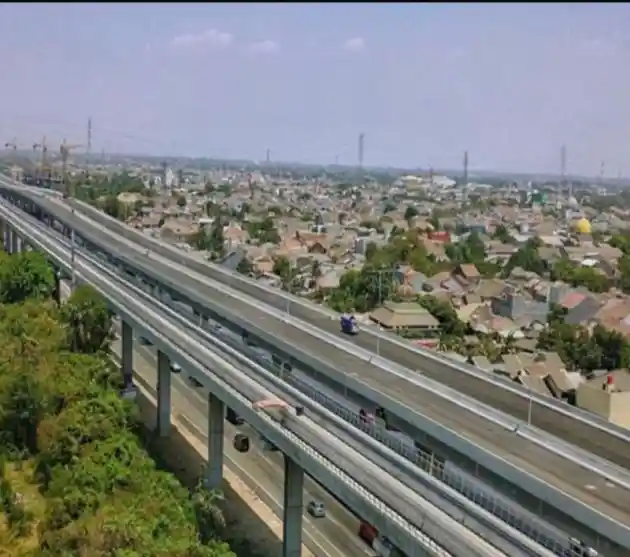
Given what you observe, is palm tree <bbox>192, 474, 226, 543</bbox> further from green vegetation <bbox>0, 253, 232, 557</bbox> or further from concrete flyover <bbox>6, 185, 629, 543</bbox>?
concrete flyover <bbox>6, 185, 629, 543</bbox>

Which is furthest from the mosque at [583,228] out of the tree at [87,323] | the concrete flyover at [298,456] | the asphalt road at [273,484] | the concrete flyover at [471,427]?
the concrete flyover at [298,456]

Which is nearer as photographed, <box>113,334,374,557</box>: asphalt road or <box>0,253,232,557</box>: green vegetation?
<box>0,253,232,557</box>: green vegetation

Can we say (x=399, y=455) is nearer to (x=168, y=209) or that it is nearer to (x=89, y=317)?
(x=89, y=317)

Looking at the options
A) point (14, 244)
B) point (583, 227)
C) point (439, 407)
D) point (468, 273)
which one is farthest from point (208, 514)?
point (583, 227)

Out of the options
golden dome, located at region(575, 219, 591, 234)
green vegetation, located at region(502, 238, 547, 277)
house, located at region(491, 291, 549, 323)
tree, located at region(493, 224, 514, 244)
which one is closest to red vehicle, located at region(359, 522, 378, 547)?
house, located at region(491, 291, 549, 323)

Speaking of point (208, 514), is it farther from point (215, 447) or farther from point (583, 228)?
point (583, 228)
